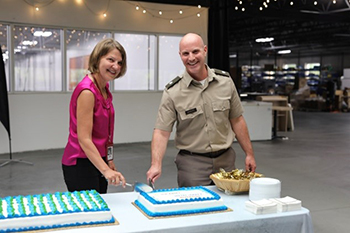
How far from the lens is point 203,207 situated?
188 centimetres

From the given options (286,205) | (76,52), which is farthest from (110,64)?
(76,52)

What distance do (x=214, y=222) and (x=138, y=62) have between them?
7.67 m

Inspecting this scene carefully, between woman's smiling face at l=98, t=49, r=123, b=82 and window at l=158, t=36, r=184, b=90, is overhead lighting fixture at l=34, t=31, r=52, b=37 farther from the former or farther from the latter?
woman's smiling face at l=98, t=49, r=123, b=82

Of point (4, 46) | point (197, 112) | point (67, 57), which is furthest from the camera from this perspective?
point (67, 57)

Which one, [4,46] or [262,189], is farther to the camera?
[4,46]

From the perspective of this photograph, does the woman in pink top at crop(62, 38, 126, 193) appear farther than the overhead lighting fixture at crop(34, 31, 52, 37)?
No

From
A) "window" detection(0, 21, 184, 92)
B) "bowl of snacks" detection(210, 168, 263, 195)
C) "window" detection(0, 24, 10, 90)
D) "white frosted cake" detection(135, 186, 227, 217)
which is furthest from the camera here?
"window" detection(0, 21, 184, 92)

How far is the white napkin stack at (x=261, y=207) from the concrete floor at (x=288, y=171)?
2.15 m

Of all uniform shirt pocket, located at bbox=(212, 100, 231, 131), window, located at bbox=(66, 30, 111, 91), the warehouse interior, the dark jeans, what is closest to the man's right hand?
the dark jeans

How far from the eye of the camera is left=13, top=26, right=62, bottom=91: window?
25.9 feet

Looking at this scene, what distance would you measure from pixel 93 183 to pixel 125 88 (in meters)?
A: 6.82

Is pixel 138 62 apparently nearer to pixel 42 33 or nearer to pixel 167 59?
pixel 167 59

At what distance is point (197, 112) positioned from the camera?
8.69 ft

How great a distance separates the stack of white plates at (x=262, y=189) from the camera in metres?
2.02
